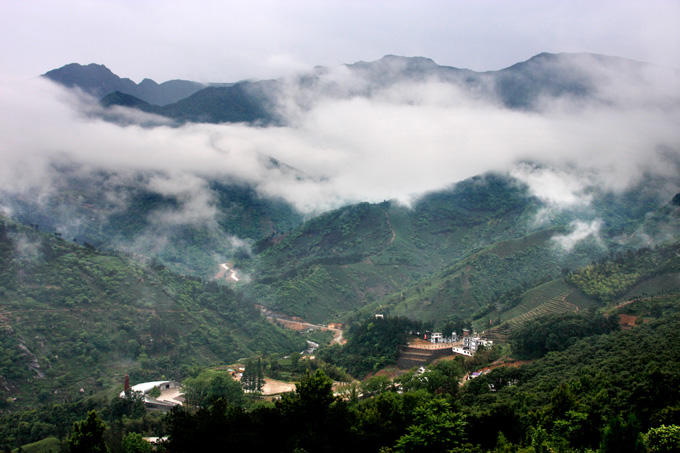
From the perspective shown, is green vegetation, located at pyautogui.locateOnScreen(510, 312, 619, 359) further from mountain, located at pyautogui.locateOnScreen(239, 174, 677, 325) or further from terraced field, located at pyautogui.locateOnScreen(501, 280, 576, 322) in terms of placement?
mountain, located at pyautogui.locateOnScreen(239, 174, 677, 325)

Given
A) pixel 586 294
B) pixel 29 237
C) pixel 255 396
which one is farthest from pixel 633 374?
pixel 29 237

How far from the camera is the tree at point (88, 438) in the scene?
23.4 meters

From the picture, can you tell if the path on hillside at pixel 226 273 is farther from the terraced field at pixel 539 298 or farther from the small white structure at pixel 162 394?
the terraced field at pixel 539 298

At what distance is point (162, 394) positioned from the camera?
48219 mm

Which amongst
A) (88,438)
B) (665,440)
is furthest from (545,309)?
(88,438)

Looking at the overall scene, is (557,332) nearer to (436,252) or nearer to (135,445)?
(135,445)

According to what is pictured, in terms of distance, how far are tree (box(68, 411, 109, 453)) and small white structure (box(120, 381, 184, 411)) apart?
69.0 feet

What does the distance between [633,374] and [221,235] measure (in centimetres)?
12057

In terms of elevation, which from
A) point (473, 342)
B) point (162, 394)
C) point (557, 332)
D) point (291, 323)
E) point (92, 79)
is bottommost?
point (291, 323)

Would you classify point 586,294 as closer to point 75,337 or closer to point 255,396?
point 255,396

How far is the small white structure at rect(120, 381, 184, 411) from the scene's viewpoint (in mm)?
44594

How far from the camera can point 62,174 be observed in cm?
11825

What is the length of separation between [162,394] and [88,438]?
2624 cm

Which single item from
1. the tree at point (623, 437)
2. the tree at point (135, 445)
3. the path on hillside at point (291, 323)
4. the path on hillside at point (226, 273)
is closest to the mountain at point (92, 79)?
the path on hillside at point (226, 273)
